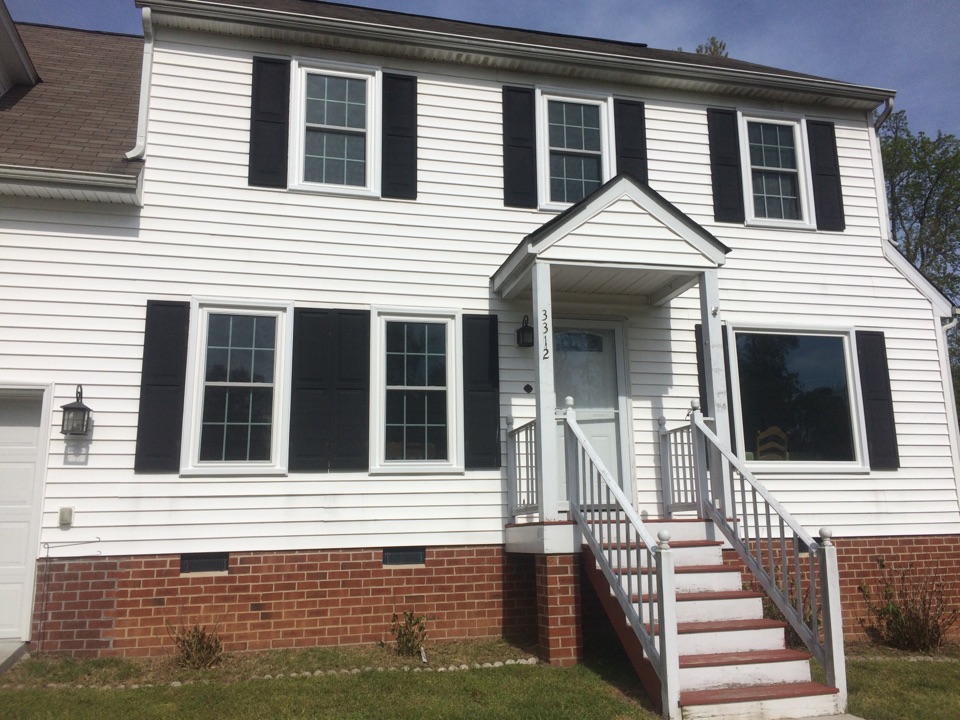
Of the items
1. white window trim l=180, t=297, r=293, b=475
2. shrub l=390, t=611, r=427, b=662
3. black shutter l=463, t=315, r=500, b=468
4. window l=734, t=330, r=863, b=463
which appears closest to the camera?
shrub l=390, t=611, r=427, b=662

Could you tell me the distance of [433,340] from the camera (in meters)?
8.02

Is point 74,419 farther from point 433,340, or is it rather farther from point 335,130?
point 335,130

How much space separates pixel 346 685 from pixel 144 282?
13.6ft

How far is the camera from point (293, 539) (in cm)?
729

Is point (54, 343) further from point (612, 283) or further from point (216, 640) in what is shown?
point (612, 283)

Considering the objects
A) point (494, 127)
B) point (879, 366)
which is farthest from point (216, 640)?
point (879, 366)

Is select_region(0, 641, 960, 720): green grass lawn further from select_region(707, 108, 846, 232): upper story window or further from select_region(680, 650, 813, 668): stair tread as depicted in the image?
select_region(707, 108, 846, 232): upper story window

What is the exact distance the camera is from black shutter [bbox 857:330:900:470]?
870 cm

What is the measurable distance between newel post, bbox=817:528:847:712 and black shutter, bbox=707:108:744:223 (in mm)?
4423

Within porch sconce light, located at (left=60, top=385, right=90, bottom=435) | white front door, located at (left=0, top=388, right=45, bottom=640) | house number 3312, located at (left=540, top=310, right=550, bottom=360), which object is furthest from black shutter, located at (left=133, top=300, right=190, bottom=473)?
house number 3312, located at (left=540, top=310, right=550, bottom=360)

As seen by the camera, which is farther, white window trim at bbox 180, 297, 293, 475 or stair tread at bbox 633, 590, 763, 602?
white window trim at bbox 180, 297, 293, 475

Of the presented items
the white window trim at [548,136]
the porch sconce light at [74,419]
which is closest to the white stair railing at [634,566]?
the white window trim at [548,136]

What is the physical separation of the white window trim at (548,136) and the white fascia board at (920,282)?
3.53 metres

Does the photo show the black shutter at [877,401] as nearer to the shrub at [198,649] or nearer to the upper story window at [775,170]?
the upper story window at [775,170]
